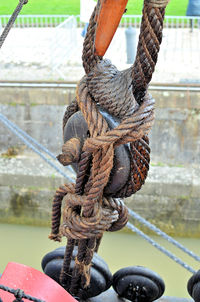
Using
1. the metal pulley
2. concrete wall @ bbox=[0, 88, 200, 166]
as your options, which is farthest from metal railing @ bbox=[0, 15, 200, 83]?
the metal pulley

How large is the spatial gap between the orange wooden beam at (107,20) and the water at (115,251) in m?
2.99

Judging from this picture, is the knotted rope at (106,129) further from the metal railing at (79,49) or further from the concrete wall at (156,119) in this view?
the metal railing at (79,49)

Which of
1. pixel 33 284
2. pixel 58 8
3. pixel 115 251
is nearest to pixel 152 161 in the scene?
pixel 115 251

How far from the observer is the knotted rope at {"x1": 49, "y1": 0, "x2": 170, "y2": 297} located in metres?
0.70

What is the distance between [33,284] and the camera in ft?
2.60

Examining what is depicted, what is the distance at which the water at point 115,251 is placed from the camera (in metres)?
3.55

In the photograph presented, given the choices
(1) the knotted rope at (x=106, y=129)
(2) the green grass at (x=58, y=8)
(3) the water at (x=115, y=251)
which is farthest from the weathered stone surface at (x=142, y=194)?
(2) the green grass at (x=58, y=8)

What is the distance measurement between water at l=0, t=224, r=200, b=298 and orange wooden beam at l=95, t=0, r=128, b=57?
9.82 ft

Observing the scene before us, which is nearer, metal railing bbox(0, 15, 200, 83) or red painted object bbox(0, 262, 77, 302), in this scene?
red painted object bbox(0, 262, 77, 302)

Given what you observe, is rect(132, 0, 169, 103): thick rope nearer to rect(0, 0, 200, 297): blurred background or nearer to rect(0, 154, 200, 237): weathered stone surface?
rect(0, 0, 200, 297): blurred background

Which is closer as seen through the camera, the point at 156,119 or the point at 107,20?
the point at 107,20

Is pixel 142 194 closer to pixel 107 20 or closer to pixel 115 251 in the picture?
pixel 115 251

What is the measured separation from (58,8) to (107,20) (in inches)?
263

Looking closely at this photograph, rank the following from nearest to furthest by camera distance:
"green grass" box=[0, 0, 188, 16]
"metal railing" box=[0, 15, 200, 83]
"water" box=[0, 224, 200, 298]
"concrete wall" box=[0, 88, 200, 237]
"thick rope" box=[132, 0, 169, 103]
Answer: "thick rope" box=[132, 0, 169, 103] < "water" box=[0, 224, 200, 298] < "concrete wall" box=[0, 88, 200, 237] < "metal railing" box=[0, 15, 200, 83] < "green grass" box=[0, 0, 188, 16]
